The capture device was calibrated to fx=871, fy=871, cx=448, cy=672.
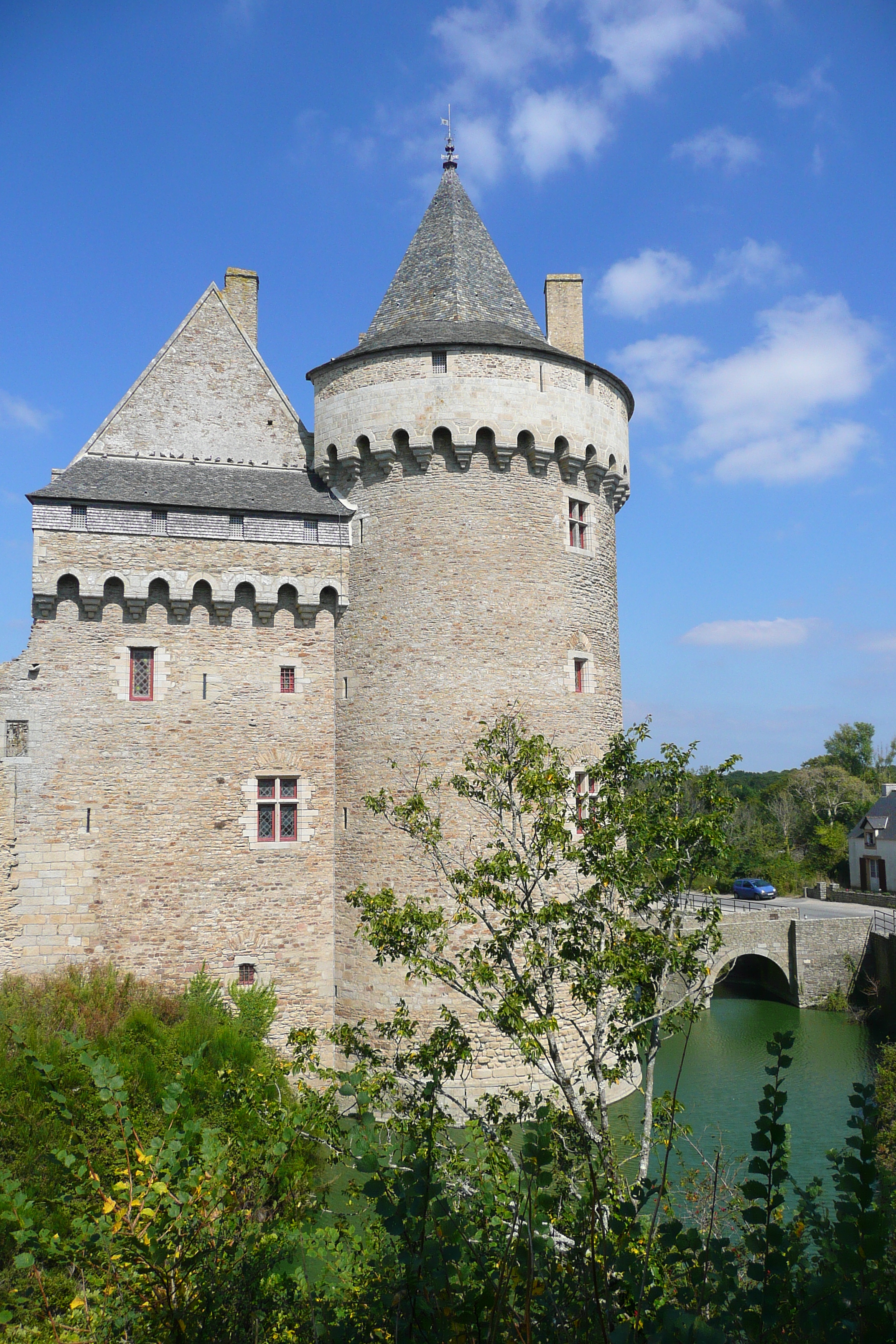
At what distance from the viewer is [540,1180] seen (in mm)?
3301

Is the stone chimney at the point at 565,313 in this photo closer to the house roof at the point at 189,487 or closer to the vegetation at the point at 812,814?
the house roof at the point at 189,487

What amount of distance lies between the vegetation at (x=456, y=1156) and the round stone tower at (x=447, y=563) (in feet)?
2.96

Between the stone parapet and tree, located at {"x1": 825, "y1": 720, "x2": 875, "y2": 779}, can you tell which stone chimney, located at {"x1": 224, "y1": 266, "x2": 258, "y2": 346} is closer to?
the stone parapet

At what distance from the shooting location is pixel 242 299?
20.9 metres

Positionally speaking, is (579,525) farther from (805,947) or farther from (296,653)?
(805,947)

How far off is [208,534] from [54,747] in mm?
5159

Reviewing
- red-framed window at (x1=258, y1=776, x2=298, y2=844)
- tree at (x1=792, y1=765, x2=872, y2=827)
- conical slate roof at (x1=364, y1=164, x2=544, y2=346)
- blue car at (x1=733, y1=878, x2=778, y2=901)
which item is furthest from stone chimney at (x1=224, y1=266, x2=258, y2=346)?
tree at (x1=792, y1=765, x2=872, y2=827)

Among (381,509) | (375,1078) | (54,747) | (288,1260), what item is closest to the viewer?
(288,1260)

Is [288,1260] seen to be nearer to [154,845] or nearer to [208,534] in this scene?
[154,845]

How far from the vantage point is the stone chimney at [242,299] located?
20.8m

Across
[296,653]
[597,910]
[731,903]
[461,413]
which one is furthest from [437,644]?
[731,903]

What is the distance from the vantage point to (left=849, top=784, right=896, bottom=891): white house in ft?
140

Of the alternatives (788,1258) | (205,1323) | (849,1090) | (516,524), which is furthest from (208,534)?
(849,1090)

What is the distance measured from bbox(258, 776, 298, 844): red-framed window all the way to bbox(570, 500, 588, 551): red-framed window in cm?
777
